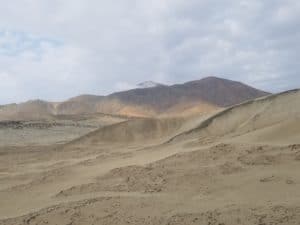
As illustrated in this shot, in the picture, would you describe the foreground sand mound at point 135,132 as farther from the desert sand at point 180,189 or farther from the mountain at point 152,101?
the mountain at point 152,101

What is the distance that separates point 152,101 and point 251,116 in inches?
1615

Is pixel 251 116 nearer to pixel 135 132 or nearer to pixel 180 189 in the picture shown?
pixel 135 132

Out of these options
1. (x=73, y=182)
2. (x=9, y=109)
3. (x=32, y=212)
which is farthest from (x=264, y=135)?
(x=9, y=109)

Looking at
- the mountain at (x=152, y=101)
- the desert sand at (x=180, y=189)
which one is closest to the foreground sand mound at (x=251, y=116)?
the desert sand at (x=180, y=189)

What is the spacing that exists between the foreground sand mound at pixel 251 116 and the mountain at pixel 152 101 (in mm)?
31896

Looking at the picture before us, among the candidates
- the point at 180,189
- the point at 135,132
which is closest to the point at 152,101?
the point at 135,132

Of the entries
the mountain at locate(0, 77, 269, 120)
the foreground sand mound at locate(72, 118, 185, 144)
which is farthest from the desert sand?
the mountain at locate(0, 77, 269, 120)

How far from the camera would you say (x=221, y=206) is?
726 cm

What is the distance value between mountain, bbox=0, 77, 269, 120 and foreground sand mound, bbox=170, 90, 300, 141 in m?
31.9

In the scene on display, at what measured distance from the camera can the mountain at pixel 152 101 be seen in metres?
55.9

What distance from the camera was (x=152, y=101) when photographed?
5928 cm

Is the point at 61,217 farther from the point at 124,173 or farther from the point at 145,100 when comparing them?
the point at 145,100

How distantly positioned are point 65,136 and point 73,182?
23654mm

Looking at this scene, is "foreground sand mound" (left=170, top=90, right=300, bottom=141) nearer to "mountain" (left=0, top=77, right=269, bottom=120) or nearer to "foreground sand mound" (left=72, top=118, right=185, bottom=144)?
"foreground sand mound" (left=72, top=118, right=185, bottom=144)
